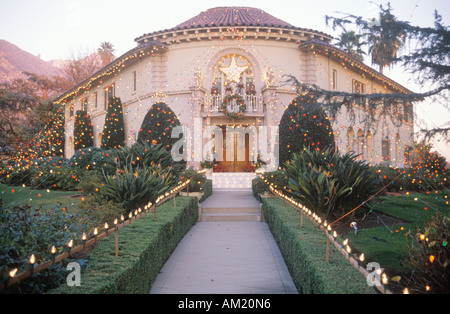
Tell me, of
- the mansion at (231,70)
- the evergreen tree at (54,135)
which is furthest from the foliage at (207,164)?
the evergreen tree at (54,135)

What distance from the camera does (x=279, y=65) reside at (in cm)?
1977

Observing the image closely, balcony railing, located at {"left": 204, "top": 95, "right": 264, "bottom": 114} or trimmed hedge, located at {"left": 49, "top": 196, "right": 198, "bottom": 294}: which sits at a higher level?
balcony railing, located at {"left": 204, "top": 95, "right": 264, "bottom": 114}

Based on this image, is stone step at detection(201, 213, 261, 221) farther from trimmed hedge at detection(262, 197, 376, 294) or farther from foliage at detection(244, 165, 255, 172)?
foliage at detection(244, 165, 255, 172)

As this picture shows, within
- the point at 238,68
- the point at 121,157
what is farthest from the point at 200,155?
the point at 121,157

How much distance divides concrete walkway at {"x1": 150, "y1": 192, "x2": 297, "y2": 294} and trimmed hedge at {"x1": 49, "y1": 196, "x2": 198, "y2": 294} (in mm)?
281

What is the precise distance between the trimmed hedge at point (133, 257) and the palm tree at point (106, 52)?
4802 cm

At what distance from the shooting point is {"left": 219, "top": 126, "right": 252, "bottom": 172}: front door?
2116 cm

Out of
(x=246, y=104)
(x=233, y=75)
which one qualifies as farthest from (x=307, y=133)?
(x=233, y=75)

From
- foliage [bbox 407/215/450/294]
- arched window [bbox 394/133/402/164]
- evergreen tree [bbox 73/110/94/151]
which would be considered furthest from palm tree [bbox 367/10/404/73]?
evergreen tree [bbox 73/110/94/151]

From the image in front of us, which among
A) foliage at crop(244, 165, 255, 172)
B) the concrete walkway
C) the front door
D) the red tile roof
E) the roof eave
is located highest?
the red tile roof

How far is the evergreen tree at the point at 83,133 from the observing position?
27.8m
